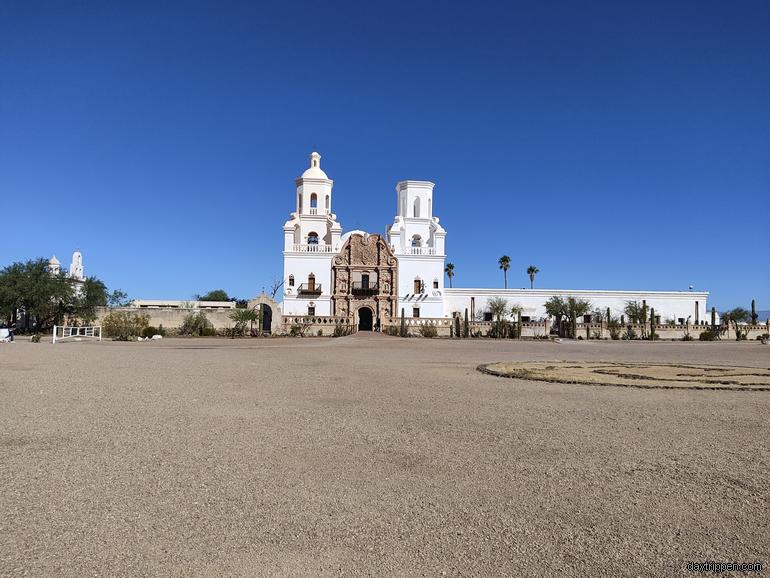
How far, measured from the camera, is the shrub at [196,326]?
4406cm

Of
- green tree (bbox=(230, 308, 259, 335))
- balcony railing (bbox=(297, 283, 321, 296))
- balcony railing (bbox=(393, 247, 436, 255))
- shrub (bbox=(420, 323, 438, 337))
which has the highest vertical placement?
balcony railing (bbox=(393, 247, 436, 255))

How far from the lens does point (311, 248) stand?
176ft

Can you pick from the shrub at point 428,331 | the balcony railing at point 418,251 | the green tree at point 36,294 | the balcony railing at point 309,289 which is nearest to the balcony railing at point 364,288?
the balcony railing at point 309,289

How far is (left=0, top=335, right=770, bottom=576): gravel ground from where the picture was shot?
377 centimetres

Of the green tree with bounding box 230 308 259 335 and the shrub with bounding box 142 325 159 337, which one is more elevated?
the green tree with bounding box 230 308 259 335

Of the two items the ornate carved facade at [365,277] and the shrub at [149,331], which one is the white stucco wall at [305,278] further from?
the shrub at [149,331]

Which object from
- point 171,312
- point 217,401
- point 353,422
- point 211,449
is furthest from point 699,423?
point 171,312

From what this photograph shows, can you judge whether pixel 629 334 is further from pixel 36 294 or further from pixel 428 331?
pixel 36 294

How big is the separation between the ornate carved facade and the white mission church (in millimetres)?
88

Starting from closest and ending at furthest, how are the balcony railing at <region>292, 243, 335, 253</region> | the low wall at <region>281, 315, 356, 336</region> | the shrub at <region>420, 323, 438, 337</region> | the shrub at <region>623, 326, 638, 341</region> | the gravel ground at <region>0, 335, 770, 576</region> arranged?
1. the gravel ground at <region>0, 335, 770, 576</region>
2. the shrub at <region>420, 323, 438, 337</region>
3. the low wall at <region>281, 315, 356, 336</region>
4. the shrub at <region>623, 326, 638, 341</region>
5. the balcony railing at <region>292, 243, 335, 253</region>

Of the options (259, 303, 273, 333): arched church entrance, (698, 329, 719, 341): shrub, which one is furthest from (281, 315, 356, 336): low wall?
(698, 329, 719, 341): shrub

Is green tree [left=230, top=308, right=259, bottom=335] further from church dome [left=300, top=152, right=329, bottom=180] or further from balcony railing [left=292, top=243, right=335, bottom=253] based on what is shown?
church dome [left=300, top=152, right=329, bottom=180]

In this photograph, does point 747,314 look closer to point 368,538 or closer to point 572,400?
point 572,400

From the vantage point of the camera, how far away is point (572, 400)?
10.6m
